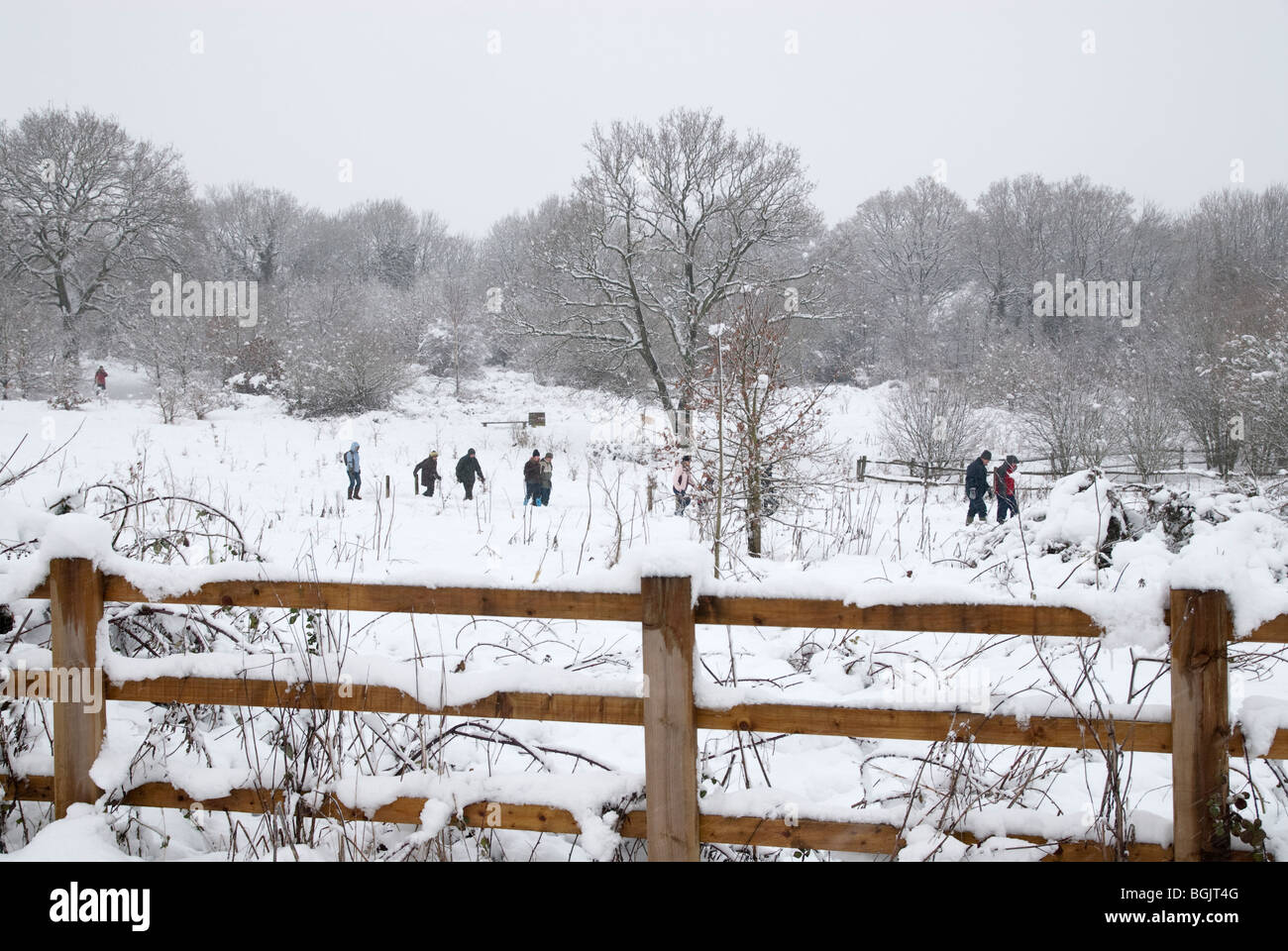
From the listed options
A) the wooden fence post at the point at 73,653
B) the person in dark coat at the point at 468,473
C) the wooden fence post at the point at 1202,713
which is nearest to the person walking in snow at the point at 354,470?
the person in dark coat at the point at 468,473

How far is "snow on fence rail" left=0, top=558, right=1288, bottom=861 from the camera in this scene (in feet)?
7.81

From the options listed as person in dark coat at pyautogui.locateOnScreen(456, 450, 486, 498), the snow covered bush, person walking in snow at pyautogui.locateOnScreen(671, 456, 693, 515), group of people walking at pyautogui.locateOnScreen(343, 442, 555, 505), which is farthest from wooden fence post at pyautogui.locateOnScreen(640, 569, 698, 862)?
the snow covered bush

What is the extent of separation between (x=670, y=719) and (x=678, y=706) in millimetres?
49

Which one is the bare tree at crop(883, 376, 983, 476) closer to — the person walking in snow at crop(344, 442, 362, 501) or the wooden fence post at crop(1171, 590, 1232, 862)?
the person walking in snow at crop(344, 442, 362, 501)

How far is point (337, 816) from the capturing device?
2.77 metres

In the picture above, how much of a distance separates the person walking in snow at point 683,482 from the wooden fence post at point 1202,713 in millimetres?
9032

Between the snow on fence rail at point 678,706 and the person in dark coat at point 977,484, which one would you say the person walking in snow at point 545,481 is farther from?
the snow on fence rail at point 678,706

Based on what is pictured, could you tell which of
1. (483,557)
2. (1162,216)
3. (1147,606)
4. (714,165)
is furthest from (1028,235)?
(1147,606)

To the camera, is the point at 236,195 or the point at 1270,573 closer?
the point at 1270,573

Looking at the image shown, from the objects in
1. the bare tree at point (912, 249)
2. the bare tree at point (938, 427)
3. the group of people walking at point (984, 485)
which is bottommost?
the group of people walking at point (984, 485)

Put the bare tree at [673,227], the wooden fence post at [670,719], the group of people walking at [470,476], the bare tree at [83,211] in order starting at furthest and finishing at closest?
the bare tree at [83,211] < the bare tree at [673,227] < the group of people walking at [470,476] < the wooden fence post at [670,719]

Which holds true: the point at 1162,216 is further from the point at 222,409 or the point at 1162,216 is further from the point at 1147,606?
the point at 1147,606

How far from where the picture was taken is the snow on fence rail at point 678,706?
2381mm

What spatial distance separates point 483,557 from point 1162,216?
52393mm
